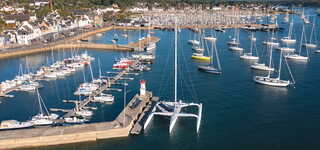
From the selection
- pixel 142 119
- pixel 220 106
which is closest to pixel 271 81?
pixel 220 106

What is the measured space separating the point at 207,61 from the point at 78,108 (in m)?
23.4

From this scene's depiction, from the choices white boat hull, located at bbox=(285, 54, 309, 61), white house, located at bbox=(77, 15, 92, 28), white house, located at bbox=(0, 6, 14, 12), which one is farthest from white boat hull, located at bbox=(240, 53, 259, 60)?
white house, located at bbox=(0, 6, 14, 12)

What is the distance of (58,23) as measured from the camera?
70750mm

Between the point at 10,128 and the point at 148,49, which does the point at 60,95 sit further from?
the point at 148,49

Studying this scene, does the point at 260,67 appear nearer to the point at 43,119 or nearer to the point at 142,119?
the point at 142,119

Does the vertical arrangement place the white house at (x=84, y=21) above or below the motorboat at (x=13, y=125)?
above

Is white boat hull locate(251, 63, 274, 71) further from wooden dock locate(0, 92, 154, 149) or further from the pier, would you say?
wooden dock locate(0, 92, 154, 149)

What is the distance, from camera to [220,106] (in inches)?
1141

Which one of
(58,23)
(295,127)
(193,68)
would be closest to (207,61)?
(193,68)

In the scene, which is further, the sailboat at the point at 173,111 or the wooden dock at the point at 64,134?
the sailboat at the point at 173,111

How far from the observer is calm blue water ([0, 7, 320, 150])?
22875mm

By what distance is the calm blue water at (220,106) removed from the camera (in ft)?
75.0

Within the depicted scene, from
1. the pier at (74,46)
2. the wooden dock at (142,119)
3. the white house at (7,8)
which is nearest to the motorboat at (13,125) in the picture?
the wooden dock at (142,119)

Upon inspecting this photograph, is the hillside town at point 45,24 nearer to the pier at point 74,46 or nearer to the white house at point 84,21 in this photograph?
the white house at point 84,21
